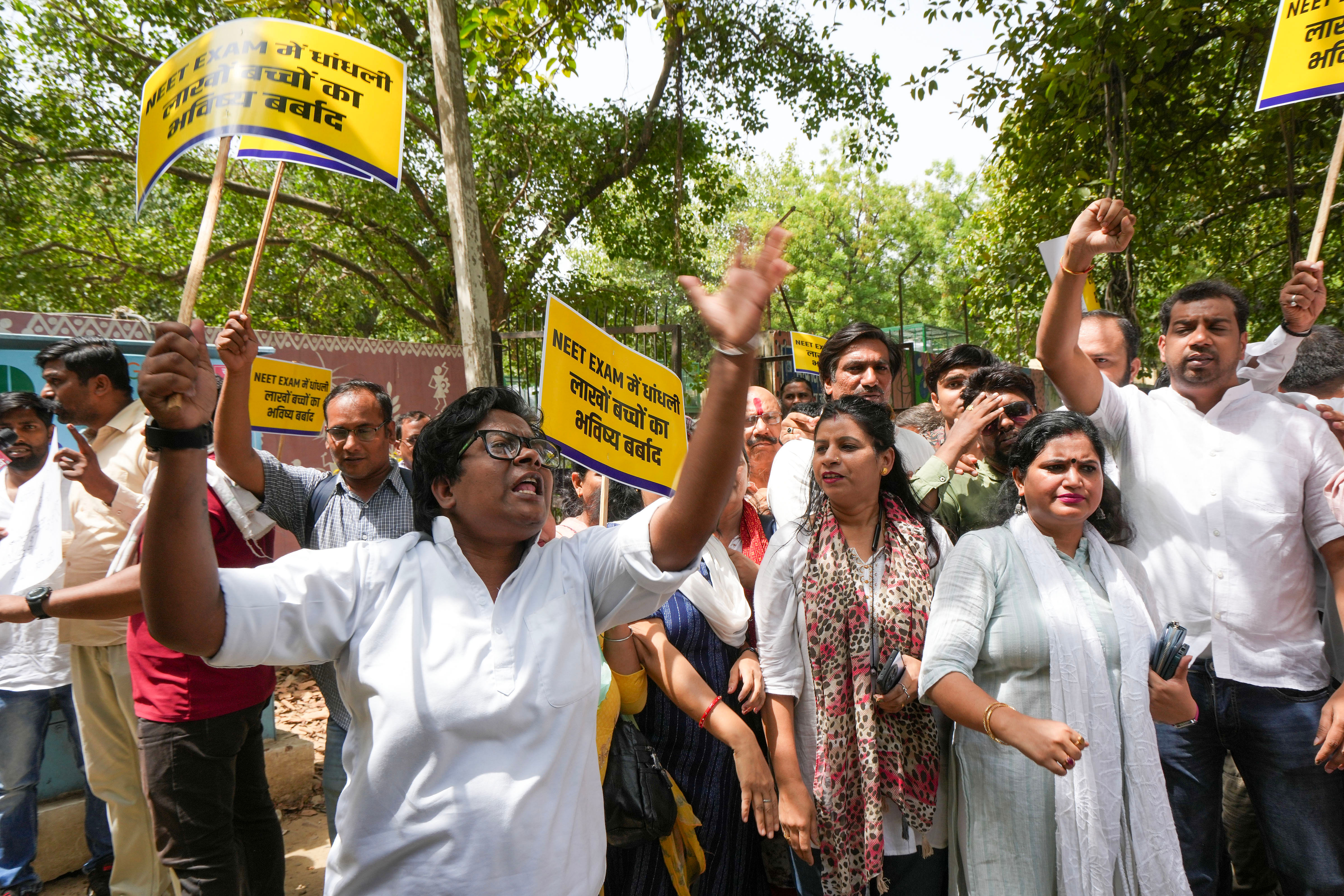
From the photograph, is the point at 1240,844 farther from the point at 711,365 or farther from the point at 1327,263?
the point at 1327,263

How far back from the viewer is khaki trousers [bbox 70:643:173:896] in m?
3.13

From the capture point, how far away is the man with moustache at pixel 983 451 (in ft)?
8.91

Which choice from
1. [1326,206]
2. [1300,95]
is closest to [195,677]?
[1326,206]

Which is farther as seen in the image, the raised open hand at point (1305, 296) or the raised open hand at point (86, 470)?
the raised open hand at point (86, 470)

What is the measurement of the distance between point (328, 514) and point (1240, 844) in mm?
3599

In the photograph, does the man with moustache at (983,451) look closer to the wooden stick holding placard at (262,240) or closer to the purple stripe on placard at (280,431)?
the wooden stick holding placard at (262,240)

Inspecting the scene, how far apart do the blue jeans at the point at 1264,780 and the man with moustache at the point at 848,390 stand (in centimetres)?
116

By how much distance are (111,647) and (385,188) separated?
8.24 m

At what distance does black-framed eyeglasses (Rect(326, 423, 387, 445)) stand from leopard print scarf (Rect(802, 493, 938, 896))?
1.58 m

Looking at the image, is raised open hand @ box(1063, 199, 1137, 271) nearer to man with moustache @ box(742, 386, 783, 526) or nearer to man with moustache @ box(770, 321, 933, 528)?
man with moustache @ box(770, 321, 933, 528)

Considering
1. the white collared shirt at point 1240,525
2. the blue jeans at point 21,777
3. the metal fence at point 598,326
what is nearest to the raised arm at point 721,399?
the white collared shirt at point 1240,525

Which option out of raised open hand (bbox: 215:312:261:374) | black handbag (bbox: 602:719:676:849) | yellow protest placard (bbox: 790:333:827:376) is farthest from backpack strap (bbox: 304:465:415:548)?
yellow protest placard (bbox: 790:333:827:376)

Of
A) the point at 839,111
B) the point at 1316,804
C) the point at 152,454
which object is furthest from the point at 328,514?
the point at 839,111

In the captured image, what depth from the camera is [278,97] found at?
2361 millimetres
